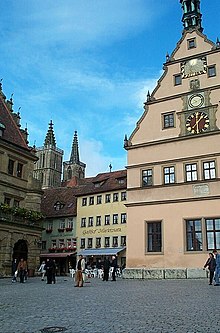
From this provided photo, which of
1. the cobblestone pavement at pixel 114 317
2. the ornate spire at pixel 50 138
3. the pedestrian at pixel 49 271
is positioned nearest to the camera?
the cobblestone pavement at pixel 114 317

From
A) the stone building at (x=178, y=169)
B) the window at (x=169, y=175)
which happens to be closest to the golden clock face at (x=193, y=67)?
the stone building at (x=178, y=169)

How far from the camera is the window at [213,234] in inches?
1077

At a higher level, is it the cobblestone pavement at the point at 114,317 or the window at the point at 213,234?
the window at the point at 213,234

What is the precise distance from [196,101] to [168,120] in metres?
2.65

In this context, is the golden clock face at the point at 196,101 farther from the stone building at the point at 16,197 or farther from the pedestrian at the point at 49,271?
the stone building at the point at 16,197

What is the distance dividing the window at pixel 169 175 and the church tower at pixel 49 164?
337ft

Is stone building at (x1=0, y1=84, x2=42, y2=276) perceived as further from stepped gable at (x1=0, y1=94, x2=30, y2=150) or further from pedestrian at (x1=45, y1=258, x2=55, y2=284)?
pedestrian at (x1=45, y1=258, x2=55, y2=284)

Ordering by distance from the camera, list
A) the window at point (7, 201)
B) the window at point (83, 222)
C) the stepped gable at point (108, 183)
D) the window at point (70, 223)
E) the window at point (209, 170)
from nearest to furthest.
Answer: the window at point (209, 170)
the window at point (7, 201)
the stepped gable at point (108, 183)
the window at point (83, 222)
the window at point (70, 223)

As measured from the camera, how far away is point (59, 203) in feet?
199

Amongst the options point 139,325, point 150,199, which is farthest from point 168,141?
point 139,325

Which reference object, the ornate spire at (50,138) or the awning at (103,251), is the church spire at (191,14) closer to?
the awning at (103,251)

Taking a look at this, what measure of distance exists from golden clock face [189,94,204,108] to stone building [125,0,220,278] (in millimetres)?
76

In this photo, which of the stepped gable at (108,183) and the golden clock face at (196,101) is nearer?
the golden clock face at (196,101)

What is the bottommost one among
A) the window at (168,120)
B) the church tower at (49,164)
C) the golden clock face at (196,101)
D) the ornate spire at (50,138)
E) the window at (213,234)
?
the window at (213,234)
